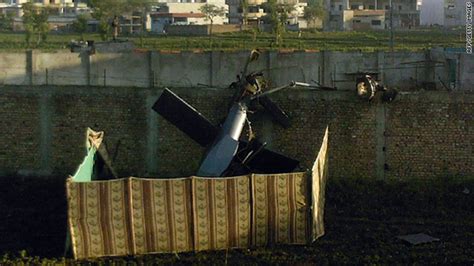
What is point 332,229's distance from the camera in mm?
11820

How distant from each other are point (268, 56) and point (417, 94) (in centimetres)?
648

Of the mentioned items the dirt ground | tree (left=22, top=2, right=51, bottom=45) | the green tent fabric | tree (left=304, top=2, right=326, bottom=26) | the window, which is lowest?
the dirt ground

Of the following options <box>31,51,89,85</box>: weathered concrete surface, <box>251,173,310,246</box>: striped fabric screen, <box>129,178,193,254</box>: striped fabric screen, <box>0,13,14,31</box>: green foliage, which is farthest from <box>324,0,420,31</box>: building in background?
<box>129,178,193,254</box>: striped fabric screen

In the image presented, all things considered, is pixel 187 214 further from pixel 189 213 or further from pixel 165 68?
pixel 165 68

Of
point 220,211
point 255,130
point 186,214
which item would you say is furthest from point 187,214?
point 255,130

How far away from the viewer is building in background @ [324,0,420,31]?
2360 inches

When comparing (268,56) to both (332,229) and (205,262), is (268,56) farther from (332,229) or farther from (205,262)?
(205,262)

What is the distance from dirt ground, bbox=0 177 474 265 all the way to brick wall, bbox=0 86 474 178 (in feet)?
1.16

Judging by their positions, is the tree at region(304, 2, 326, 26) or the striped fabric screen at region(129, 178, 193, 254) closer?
the striped fabric screen at region(129, 178, 193, 254)

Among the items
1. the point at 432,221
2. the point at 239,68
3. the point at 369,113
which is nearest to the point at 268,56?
the point at 239,68

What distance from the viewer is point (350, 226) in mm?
11977

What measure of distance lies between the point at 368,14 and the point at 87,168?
5141 centimetres

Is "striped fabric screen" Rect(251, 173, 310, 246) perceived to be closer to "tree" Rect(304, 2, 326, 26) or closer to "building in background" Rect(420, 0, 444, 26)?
"building in background" Rect(420, 0, 444, 26)

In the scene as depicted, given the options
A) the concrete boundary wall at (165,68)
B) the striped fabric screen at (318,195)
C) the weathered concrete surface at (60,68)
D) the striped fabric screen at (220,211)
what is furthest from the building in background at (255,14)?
the striped fabric screen at (220,211)
